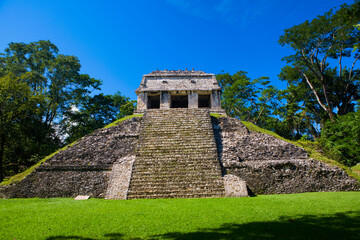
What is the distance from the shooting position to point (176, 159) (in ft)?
31.3

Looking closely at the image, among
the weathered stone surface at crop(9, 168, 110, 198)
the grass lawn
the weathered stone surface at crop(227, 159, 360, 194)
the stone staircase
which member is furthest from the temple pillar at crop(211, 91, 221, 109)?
the grass lawn

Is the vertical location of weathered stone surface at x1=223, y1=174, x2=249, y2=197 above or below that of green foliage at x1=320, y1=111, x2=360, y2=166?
below

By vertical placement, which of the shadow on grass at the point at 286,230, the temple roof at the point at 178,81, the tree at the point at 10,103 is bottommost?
the shadow on grass at the point at 286,230

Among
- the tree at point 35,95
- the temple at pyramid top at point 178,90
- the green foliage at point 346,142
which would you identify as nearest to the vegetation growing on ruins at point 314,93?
the green foliage at point 346,142

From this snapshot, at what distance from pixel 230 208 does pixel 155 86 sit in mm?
14466

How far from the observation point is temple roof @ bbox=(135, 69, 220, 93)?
18.0 metres

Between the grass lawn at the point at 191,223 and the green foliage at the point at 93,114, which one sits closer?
the grass lawn at the point at 191,223

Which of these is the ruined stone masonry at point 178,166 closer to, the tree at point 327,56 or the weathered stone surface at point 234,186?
the weathered stone surface at point 234,186

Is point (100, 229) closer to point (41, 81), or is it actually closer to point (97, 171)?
point (97, 171)

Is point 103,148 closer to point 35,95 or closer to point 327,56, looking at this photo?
point 35,95

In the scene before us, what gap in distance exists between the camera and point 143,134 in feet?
37.4

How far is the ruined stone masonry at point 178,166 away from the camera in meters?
8.26

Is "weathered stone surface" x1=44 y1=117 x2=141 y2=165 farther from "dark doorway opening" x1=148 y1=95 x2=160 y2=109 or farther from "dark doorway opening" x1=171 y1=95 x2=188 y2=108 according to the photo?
"dark doorway opening" x1=171 y1=95 x2=188 y2=108

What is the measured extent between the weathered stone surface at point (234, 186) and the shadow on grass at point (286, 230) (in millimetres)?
3706
